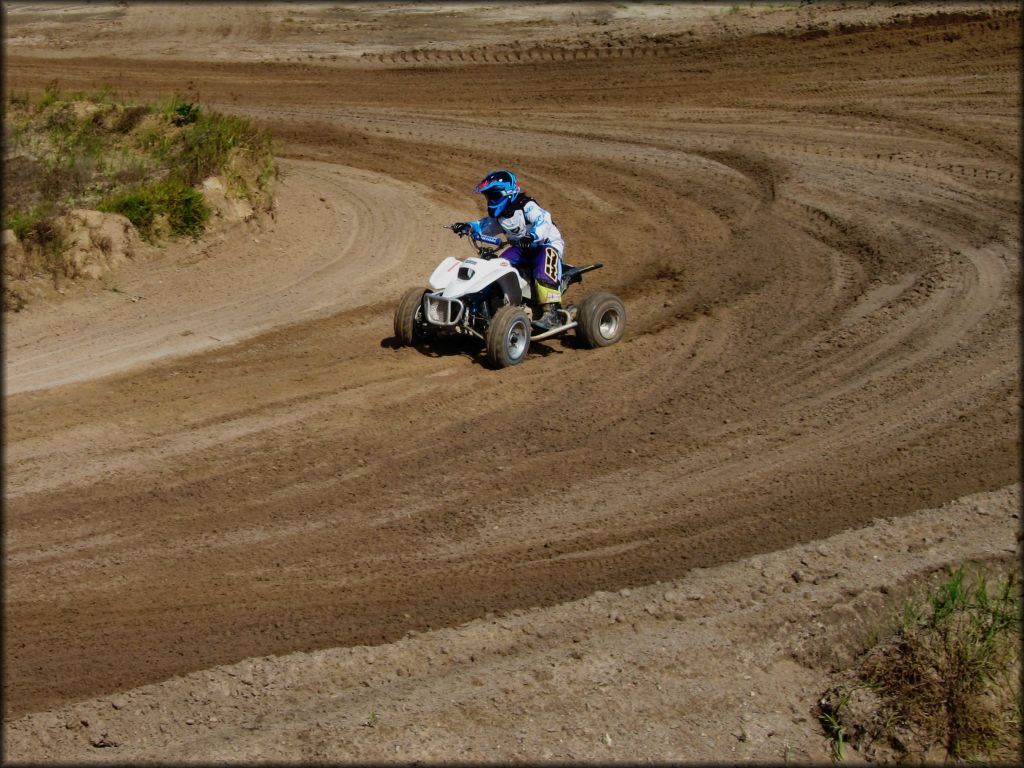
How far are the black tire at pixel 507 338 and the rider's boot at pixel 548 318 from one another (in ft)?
1.40

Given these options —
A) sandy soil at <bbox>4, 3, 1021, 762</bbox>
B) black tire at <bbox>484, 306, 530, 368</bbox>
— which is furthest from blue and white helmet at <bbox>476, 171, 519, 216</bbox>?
sandy soil at <bbox>4, 3, 1021, 762</bbox>

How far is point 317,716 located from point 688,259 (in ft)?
34.0

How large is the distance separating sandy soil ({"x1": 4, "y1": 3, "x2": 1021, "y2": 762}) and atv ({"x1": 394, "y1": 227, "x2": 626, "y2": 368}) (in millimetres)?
311

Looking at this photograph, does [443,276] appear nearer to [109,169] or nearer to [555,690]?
[555,690]

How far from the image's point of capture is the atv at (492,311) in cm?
1170

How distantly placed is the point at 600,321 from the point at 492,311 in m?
1.25

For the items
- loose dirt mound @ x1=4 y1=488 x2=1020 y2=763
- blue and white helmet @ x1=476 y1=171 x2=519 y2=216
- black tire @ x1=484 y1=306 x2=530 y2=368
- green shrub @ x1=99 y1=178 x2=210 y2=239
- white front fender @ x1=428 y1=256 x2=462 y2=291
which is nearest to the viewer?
loose dirt mound @ x1=4 y1=488 x2=1020 y2=763

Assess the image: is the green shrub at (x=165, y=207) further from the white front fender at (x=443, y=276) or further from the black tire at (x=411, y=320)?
the white front fender at (x=443, y=276)

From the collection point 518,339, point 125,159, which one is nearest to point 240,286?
point 125,159

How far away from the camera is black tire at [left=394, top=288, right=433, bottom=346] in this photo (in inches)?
479

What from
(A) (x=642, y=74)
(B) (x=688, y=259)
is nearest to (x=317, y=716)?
(B) (x=688, y=259)

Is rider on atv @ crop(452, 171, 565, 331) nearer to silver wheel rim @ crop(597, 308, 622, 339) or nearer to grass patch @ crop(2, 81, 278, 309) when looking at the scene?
silver wheel rim @ crop(597, 308, 622, 339)

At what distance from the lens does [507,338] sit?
11703 millimetres

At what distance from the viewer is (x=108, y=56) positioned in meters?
26.4
